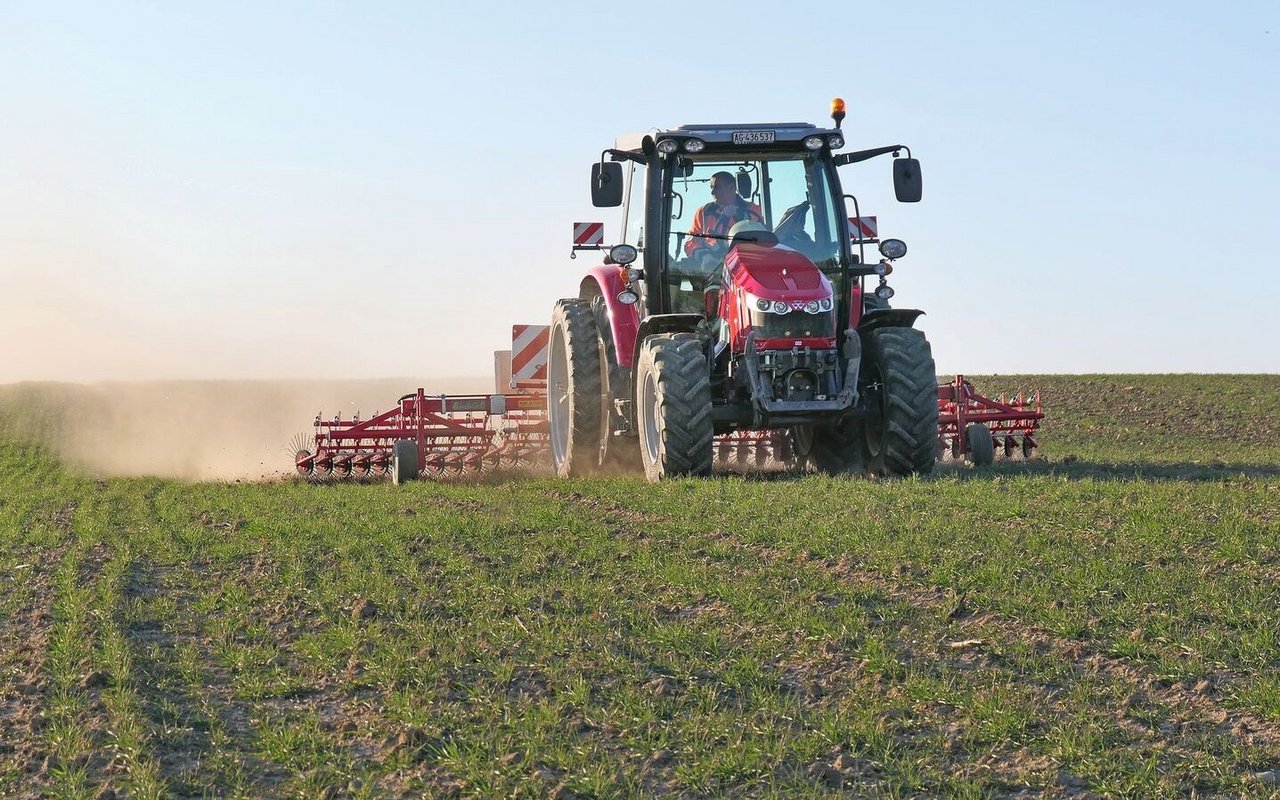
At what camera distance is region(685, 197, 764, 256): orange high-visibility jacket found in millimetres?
12945

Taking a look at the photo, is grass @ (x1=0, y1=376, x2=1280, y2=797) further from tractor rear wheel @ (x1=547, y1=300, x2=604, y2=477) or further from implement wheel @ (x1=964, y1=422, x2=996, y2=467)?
implement wheel @ (x1=964, y1=422, x2=996, y2=467)

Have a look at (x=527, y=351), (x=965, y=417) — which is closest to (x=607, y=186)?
(x=527, y=351)

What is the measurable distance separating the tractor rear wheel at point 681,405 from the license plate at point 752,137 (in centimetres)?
187

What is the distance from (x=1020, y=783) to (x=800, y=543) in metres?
3.98


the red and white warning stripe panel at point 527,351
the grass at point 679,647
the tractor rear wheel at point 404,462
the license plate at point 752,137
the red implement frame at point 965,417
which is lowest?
the grass at point 679,647

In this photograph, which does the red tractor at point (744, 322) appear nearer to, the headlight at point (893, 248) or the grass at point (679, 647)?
the headlight at point (893, 248)

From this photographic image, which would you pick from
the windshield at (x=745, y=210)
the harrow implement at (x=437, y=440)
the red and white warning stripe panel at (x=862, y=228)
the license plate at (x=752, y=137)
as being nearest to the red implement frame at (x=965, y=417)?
the red and white warning stripe panel at (x=862, y=228)

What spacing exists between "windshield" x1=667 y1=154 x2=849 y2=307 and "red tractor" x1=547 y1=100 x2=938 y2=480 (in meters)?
0.01

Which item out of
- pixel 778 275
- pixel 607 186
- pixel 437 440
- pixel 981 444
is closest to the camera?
pixel 778 275

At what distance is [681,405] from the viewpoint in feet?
38.9

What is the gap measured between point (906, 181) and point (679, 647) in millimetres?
6868

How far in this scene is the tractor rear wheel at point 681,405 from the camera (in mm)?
11844

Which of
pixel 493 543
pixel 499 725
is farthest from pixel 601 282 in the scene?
pixel 499 725

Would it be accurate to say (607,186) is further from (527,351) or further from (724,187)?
(527,351)
